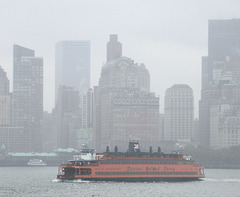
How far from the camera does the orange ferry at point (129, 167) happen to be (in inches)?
6624

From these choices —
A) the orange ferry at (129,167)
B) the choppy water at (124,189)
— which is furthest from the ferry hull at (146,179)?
the choppy water at (124,189)

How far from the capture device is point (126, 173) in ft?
565

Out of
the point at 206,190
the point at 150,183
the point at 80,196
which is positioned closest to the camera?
the point at 80,196

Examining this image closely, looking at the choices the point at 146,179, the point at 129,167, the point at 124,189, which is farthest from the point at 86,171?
the point at 146,179

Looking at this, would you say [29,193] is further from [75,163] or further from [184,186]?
[184,186]

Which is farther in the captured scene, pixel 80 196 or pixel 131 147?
pixel 131 147

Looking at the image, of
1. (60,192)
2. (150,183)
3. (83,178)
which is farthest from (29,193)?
(150,183)

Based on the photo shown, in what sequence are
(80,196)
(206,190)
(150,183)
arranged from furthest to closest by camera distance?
(150,183) < (206,190) < (80,196)

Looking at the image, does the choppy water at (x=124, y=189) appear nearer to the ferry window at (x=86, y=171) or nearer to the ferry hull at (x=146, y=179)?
the ferry hull at (x=146, y=179)

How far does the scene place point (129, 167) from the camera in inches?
6806

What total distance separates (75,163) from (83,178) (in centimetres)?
398

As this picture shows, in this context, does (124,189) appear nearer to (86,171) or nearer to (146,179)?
(86,171)

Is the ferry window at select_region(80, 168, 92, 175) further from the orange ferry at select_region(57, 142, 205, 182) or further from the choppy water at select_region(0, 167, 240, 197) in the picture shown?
the choppy water at select_region(0, 167, 240, 197)

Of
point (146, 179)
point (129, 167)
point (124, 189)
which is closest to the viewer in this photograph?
point (124, 189)
